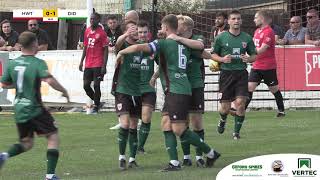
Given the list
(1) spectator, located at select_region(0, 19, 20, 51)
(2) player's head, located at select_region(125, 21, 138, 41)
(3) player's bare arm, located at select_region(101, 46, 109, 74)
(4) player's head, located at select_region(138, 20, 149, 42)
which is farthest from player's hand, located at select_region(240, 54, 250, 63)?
(1) spectator, located at select_region(0, 19, 20, 51)

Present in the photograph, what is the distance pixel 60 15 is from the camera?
24.9 metres

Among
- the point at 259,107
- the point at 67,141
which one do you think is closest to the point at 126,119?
the point at 67,141

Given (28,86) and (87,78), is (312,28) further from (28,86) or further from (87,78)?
(28,86)

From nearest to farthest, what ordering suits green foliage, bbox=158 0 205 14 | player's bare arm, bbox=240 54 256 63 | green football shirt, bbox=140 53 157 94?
green football shirt, bbox=140 53 157 94 → player's bare arm, bbox=240 54 256 63 → green foliage, bbox=158 0 205 14

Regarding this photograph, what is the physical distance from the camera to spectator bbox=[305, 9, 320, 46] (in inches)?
724

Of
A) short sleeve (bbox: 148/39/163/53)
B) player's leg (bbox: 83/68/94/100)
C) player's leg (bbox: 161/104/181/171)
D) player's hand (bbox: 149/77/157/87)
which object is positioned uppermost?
short sleeve (bbox: 148/39/163/53)

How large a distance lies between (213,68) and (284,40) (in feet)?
14.1

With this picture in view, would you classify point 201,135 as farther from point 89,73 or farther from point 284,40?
point 284,40

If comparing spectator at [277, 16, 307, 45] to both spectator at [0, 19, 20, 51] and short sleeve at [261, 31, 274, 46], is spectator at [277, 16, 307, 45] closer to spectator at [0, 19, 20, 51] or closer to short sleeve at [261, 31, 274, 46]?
short sleeve at [261, 31, 274, 46]

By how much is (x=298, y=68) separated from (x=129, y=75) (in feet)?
29.8

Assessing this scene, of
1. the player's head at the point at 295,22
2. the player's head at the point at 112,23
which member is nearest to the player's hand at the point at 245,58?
the player's head at the point at 295,22

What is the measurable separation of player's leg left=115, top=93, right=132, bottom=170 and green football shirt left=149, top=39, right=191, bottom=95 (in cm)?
83

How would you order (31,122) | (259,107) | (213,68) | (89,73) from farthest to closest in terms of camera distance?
(259,107) → (89,73) → (213,68) → (31,122)

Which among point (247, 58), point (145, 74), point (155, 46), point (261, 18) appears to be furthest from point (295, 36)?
point (155, 46)
